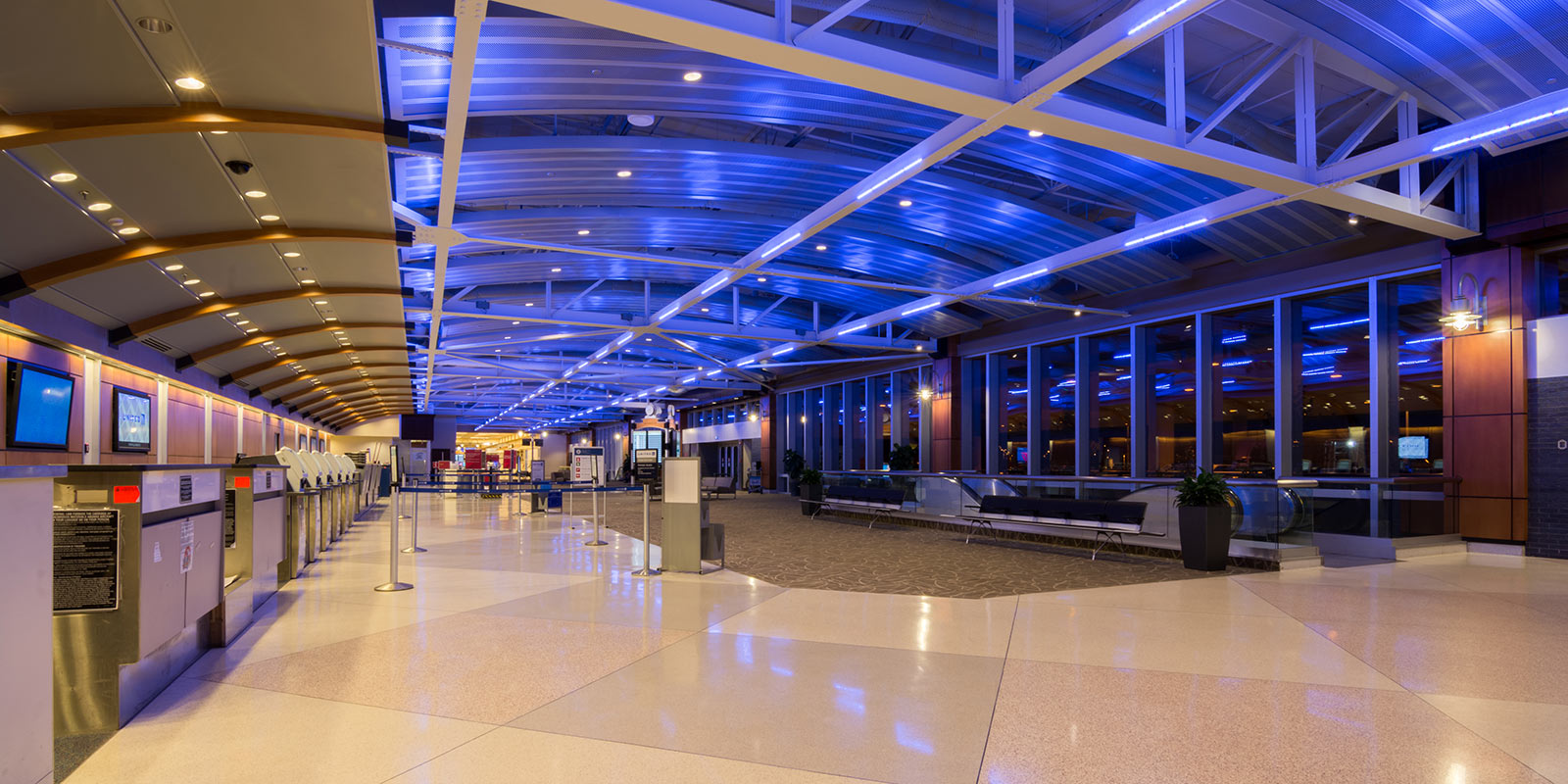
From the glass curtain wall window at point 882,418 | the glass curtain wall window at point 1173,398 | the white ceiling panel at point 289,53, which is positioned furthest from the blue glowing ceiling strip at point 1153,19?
the glass curtain wall window at point 882,418

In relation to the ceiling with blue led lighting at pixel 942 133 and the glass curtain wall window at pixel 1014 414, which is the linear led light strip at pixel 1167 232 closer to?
the ceiling with blue led lighting at pixel 942 133

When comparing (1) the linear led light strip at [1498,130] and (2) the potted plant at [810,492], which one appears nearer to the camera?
(1) the linear led light strip at [1498,130]

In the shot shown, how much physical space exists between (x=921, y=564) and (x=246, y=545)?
23.2ft

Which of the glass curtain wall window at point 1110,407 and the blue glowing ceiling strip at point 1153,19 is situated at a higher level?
the blue glowing ceiling strip at point 1153,19

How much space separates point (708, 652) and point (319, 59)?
425 centimetres

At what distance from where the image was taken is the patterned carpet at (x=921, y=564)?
832 cm

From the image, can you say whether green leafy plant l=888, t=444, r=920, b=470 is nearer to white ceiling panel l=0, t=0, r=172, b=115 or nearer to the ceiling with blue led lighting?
the ceiling with blue led lighting

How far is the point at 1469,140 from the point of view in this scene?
27.2ft

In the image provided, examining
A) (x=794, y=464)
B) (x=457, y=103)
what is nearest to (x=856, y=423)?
(x=794, y=464)

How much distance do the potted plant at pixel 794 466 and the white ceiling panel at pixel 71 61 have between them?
2602 centimetres

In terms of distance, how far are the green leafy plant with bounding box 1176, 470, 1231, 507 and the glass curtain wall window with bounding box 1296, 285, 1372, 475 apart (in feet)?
17.1

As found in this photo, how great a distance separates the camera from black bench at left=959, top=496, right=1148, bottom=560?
35.6 feet

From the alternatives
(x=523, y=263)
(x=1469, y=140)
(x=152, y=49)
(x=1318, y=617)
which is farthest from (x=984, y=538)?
(x=152, y=49)

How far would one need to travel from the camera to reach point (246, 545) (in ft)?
20.4
